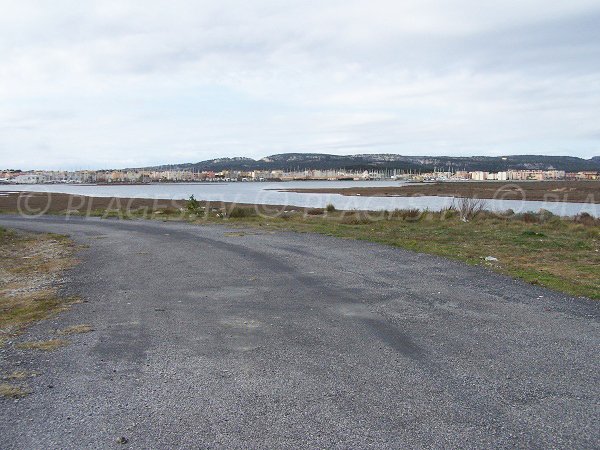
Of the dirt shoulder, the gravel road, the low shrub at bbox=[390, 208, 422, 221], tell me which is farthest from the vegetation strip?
the dirt shoulder

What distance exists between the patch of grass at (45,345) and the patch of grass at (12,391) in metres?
1.09

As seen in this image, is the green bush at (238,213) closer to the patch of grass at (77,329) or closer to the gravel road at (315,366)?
the gravel road at (315,366)

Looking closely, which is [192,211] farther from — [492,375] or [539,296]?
[492,375]

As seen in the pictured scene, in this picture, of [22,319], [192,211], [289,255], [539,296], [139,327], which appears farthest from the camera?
[192,211]

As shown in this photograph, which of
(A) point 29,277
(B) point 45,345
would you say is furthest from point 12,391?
(A) point 29,277

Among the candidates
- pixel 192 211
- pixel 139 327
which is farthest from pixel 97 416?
pixel 192 211

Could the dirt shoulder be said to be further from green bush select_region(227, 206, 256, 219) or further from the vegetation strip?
the vegetation strip

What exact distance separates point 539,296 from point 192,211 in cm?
2528

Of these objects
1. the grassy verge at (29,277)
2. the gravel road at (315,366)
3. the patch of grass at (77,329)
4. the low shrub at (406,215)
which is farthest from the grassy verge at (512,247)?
the grassy verge at (29,277)

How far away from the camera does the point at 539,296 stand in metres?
8.89

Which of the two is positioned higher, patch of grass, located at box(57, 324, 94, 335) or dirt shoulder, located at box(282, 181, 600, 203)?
patch of grass, located at box(57, 324, 94, 335)

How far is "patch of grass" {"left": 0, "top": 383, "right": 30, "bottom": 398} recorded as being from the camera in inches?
188

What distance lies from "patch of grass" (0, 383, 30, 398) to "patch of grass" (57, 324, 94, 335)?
70.4 inches

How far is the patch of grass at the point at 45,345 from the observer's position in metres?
6.14
